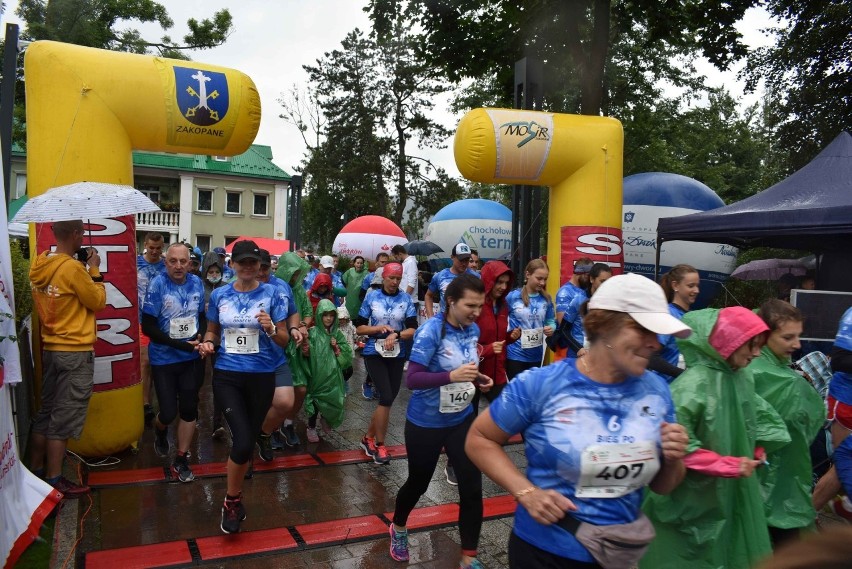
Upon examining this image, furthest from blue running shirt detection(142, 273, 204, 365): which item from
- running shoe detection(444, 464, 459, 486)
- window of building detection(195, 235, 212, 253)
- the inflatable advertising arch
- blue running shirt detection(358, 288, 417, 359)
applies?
window of building detection(195, 235, 212, 253)

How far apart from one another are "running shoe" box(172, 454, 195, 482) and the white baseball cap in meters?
4.53

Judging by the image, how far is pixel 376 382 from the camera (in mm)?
6480

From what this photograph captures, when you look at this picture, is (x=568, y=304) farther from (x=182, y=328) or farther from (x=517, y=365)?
(x=182, y=328)

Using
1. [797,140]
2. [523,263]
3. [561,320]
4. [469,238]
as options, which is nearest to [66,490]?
[561,320]

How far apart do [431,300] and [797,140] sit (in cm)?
1501

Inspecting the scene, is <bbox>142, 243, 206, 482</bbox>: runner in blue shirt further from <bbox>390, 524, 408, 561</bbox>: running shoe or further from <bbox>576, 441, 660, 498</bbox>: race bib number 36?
<bbox>576, 441, 660, 498</bbox>: race bib number 36

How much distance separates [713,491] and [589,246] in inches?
266

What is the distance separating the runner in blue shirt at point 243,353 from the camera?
15.4 ft

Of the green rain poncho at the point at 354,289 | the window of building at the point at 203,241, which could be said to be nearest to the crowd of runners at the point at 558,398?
the green rain poncho at the point at 354,289

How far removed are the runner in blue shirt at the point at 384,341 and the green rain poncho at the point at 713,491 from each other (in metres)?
3.28

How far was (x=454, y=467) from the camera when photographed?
399cm

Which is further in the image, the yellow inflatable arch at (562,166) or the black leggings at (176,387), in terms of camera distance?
the yellow inflatable arch at (562,166)

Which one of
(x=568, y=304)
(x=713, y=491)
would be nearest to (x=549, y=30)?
(x=568, y=304)

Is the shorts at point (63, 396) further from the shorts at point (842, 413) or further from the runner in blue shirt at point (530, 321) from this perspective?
the shorts at point (842, 413)
